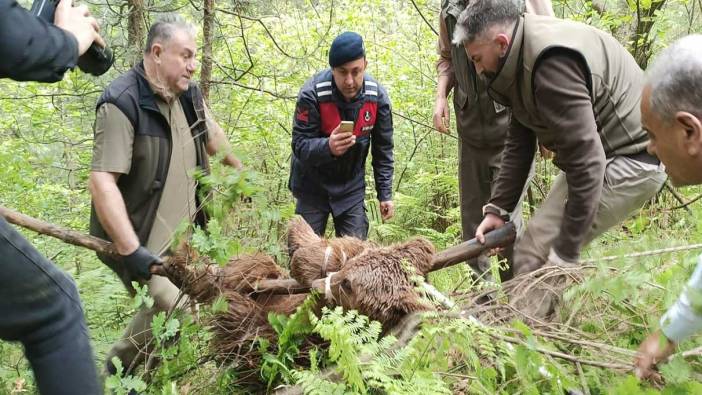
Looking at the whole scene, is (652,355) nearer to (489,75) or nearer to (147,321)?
(489,75)

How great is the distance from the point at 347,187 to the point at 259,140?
3.59 metres

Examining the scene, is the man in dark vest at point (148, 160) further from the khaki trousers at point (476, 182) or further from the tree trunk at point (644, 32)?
the tree trunk at point (644, 32)

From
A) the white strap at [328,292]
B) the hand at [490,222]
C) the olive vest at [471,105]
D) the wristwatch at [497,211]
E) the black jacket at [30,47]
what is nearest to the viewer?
the black jacket at [30,47]

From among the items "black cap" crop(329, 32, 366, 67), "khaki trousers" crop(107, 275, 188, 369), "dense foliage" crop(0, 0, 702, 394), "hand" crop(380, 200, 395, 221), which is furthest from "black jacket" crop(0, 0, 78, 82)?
"hand" crop(380, 200, 395, 221)

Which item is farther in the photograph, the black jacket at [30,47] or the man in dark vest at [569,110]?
the man in dark vest at [569,110]

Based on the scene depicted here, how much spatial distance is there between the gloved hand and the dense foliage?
13.2 inches

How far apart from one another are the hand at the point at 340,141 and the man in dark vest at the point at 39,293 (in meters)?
2.64

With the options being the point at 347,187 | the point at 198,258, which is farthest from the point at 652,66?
the point at 347,187

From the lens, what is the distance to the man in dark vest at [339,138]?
484cm

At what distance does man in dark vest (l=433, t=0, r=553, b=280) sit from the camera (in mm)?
4480

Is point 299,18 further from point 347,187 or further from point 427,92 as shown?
point 347,187

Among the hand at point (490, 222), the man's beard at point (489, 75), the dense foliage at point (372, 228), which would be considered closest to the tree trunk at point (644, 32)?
the dense foliage at point (372, 228)

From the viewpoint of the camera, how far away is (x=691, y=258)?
7.59ft

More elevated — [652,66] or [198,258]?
[652,66]
